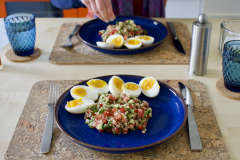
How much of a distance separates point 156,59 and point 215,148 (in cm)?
78

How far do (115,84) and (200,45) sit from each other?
53 cm

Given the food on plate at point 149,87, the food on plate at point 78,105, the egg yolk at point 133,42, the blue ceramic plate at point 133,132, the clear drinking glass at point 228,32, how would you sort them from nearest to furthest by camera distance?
the blue ceramic plate at point 133,132 → the food on plate at point 78,105 → the food on plate at point 149,87 → the clear drinking glass at point 228,32 → the egg yolk at point 133,42

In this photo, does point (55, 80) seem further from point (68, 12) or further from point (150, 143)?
point (68, 12)

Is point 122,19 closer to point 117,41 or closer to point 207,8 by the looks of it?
point 117,41

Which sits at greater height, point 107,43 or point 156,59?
point 107,43

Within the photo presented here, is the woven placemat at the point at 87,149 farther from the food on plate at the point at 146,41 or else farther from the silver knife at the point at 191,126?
the food on plate at the point at 146,41

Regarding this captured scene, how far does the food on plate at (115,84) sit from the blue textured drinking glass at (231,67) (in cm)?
54

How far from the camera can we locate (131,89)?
1261 millimetres

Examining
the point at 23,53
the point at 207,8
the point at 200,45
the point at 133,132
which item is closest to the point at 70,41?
the point at 23,53

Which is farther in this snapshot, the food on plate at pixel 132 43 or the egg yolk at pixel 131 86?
the food on plate at pixel 132 43

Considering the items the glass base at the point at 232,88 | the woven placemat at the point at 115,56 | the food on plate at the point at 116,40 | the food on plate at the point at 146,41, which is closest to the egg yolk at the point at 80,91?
the woven placemat at the point at 115,56

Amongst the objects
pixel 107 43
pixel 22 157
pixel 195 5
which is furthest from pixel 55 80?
pixel 195 5

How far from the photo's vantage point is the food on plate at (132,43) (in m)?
1.67

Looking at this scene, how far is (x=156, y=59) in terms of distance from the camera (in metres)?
1.67
